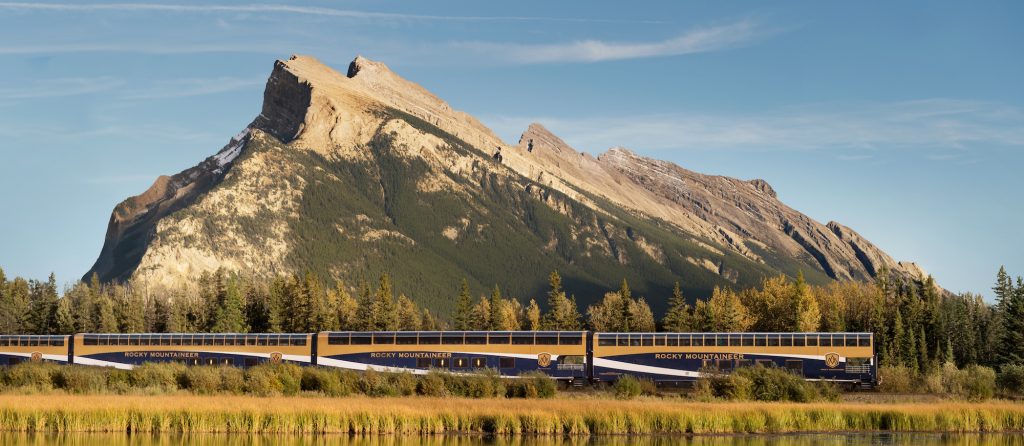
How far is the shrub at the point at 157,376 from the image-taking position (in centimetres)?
8762

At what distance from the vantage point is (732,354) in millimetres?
95188

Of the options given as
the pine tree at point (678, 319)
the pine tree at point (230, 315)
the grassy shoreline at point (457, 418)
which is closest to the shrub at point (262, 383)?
the grassy shoreline at point (457, 418)

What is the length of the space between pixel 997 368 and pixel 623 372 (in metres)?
48.2

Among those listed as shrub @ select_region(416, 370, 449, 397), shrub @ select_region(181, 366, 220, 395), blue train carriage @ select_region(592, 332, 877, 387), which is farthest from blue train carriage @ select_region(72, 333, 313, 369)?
blue train carriage @ select_region(592, 332, 877, 387)

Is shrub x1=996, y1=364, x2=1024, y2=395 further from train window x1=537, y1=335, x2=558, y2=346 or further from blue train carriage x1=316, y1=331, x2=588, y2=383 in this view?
train window x1=537, y1=335, x2=558, y2=346

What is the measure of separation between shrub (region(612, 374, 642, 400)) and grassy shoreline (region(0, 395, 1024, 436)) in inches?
541

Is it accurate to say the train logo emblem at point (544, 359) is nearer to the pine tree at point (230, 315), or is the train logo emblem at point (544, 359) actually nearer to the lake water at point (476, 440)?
the lake water at point (476, 440)

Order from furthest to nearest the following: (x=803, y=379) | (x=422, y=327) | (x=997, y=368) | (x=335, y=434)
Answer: (x=422, y=327) → (x=997, y=368) → (x=803, y=379) → (x=335, y=434)

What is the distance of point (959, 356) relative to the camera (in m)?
147

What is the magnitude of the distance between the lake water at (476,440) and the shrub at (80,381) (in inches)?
816

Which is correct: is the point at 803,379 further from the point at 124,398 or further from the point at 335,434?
the point at 124,398

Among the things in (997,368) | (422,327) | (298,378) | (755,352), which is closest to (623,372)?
(755,352)

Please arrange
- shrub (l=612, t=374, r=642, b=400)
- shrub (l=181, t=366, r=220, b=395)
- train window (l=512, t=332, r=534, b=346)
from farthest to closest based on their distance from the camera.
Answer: train window (l=512, t=332, r=534, b=346)
shrub (l=612, t=374, r=642, b=400)
shrub (l=181, t=366, r=220, b=395)

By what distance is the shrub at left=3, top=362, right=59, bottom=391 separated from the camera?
292 ft
